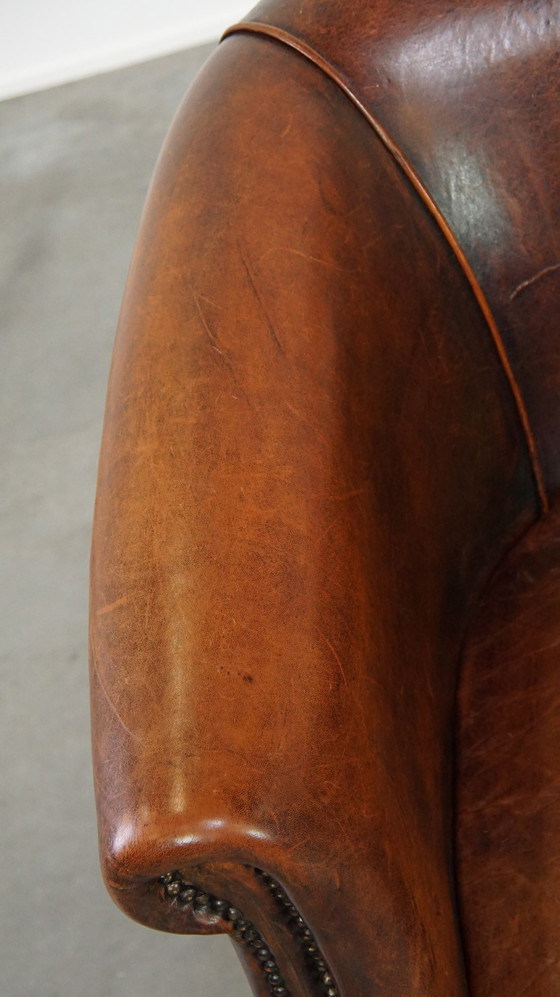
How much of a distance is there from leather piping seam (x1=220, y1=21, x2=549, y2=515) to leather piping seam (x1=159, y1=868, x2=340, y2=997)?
488 millimetres

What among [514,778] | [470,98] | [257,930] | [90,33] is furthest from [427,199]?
[90,33]

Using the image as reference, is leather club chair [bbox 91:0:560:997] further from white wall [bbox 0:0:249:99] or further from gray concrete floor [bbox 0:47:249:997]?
white wall [bbox 0:0:249:99]

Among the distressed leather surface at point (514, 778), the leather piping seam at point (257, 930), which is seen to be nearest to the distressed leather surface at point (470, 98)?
the distressed leather surface at point (514, 778)

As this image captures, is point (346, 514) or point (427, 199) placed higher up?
point (427, 199)

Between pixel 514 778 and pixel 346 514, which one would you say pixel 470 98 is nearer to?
pixel 346 514

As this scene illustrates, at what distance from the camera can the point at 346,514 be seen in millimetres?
695

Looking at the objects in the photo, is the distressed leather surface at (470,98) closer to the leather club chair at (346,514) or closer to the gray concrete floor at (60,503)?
the leather club chair at (346,514)

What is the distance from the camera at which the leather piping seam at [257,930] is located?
586 millimetres

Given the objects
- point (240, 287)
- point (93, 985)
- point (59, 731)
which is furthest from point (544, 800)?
point (59, 731)

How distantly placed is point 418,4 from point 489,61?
78mm

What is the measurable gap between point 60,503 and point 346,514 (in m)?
1.36

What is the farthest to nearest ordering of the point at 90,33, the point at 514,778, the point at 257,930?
the point at 90,33
the point at 514,778
the point at 257,930

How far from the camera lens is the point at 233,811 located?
55 centimetres

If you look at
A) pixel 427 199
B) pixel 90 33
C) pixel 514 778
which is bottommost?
pixel 514 778
